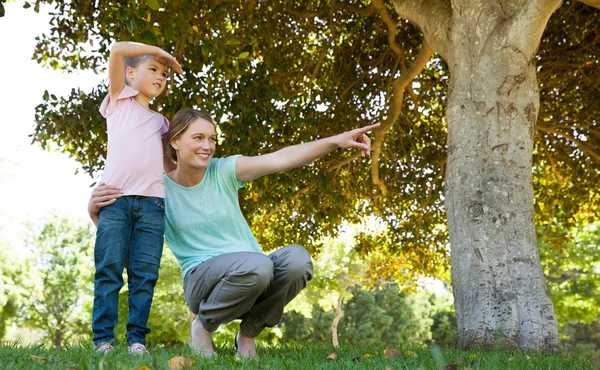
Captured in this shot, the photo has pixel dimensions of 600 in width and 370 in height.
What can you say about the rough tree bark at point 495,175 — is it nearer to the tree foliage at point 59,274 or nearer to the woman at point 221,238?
the woman at point 221,238

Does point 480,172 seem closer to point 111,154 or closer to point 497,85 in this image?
point 497,85

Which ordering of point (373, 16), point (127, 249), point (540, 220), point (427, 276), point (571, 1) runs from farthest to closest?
1. point (427, 276)
2. point (540, 220)
3. point (373, 16)
4. point (571, 1)
5. point (127, 249)

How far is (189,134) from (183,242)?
743mm

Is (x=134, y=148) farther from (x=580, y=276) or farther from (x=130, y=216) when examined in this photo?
(x=580, y=276)

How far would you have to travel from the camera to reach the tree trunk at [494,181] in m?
5.29

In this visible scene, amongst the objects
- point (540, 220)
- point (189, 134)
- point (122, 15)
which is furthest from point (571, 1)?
point (189, 134)

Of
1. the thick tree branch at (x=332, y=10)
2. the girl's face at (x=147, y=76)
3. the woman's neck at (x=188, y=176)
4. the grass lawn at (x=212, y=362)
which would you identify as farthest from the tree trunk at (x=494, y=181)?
the thick tree branch at (x=332, y=10)

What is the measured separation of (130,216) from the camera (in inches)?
165

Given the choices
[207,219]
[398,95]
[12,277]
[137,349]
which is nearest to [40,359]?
[137,349]

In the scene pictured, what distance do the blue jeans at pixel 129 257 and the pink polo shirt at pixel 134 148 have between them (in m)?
0.10

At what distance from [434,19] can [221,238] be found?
12.8 ft

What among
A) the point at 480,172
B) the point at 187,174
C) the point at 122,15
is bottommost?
the point at 187,174

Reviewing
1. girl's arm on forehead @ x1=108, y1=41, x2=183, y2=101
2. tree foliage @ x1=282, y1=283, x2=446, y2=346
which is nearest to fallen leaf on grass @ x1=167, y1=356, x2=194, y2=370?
girl's arm on forehead @ x1=108, y1=41, x2=183, y2=101

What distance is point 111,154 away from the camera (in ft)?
14.4
